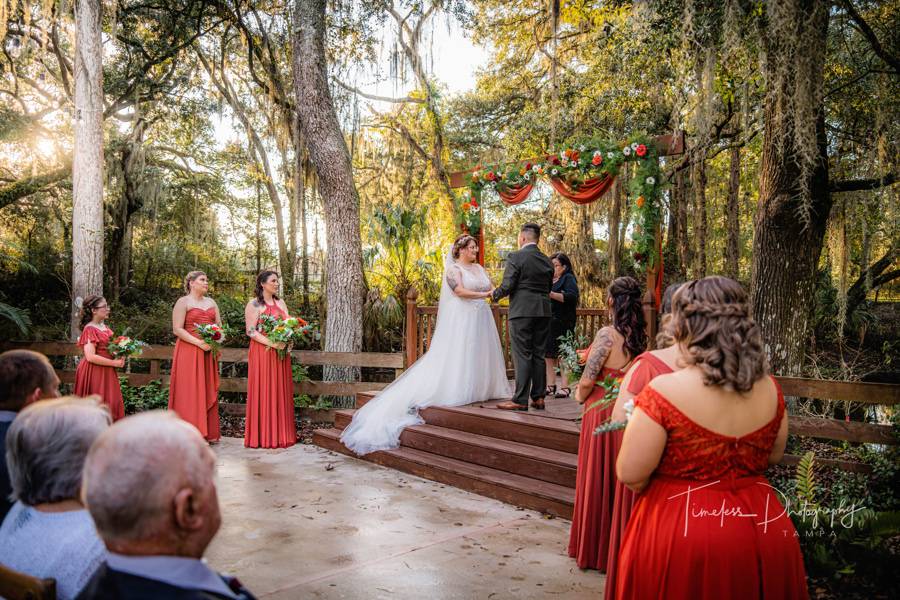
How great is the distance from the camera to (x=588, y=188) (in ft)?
29.0

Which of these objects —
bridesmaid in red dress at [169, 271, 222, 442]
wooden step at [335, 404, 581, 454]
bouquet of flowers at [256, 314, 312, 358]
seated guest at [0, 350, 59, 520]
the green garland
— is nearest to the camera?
seated guest at [0, 350, 59, 520]

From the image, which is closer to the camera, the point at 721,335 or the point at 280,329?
the point at 721,335

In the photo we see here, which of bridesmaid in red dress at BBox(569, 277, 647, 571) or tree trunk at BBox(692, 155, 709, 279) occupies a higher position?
tree trunk at BBox(692, 155, 709, 279)

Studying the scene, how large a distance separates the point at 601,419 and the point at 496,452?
224 cm

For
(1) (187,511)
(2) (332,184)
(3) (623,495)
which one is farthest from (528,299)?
(1) (187,511)

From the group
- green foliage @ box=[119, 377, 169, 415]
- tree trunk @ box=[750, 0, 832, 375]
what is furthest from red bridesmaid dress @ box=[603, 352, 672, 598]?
green foliage @ box=[119, 377, 169, 415]

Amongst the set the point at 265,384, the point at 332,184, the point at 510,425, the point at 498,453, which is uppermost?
the point at 332,184

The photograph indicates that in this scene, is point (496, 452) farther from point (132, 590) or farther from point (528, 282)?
point (132, 590)

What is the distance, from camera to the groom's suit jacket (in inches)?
247

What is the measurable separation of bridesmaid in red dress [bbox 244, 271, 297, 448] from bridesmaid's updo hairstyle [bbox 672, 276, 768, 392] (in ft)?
20.1

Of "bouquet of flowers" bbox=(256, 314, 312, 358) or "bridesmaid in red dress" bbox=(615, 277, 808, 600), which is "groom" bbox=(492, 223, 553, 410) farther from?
"bridesmaid in red dress" bbox=(615, 277, 808, 600)

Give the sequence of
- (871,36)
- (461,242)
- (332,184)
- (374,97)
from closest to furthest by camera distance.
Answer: (871,36) < (461,242) < (332,184) < (374,97)

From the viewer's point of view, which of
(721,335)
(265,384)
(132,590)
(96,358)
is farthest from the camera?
(265,384)

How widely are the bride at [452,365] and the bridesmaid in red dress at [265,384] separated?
3.13 ft
